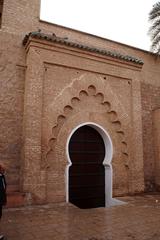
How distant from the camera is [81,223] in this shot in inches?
226

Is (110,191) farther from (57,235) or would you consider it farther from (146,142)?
(57,235)

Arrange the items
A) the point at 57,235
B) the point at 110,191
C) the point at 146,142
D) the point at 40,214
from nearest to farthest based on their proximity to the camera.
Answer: the point at 57,235 < the point at 40,214 < the point at 110,191 < the point at 146,142

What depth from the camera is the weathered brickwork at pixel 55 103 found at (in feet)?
25.6

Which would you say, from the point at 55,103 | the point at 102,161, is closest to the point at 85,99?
the point at 55,103

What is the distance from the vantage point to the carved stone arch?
833 centimetres

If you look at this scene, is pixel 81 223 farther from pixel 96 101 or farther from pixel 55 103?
pixel 96 101

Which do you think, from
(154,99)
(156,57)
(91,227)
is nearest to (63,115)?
(91,227)

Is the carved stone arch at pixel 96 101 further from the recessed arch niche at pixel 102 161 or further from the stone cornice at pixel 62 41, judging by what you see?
the stone cornice at pixel 62 41

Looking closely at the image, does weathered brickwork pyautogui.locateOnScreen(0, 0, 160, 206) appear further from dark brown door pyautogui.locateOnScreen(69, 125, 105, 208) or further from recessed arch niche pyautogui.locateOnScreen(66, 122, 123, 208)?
dark brown door pyautogui.locateOnScreen(69, 125, 105, 208)

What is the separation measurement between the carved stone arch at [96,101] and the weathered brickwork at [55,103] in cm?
4

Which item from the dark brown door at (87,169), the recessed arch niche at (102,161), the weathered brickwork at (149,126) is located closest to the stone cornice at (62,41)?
the weathered brickwork at (149,126)

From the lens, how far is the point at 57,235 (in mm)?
4910

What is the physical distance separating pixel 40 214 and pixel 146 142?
6330 millimetres

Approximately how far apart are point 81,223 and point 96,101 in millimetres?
4878
